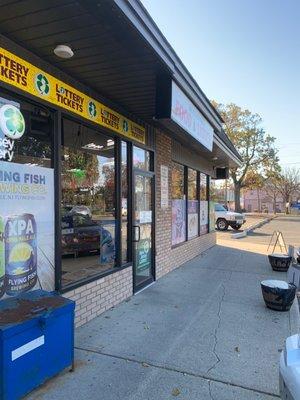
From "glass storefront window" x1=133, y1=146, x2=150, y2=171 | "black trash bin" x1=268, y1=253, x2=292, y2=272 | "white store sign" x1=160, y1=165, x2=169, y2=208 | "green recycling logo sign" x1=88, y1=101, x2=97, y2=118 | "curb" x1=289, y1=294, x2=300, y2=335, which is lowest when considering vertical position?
"curb" x1=289, y1=294, x2=300, y2=335

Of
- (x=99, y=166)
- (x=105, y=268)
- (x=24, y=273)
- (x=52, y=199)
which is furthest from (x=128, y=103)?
(x=24, y=273)

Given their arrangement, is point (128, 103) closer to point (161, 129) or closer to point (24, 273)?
point (161, 129)

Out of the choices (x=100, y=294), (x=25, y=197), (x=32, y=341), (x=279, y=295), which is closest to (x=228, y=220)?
(x=279, y=295)

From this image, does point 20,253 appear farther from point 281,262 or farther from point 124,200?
point 281,262

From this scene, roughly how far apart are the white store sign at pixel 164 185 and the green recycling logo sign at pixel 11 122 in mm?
4414

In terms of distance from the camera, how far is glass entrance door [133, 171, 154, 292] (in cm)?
698

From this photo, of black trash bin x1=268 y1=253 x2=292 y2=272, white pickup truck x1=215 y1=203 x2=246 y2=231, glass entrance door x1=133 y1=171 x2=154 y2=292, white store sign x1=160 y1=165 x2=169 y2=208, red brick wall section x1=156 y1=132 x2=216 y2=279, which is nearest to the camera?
glass entrance door x1=133 y1=171 x2=154 y2=292

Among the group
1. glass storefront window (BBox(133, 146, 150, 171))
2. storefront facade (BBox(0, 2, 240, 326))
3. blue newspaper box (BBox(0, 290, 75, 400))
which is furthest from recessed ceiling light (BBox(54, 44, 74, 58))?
glass storefront window (BBox(133, 146, 150, 171))

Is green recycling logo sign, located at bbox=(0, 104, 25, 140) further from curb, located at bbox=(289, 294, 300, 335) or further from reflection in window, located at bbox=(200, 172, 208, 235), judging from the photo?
reflection in window, located at bbox=(200, 172, 208, 235)

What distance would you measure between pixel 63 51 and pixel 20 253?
7.55ft

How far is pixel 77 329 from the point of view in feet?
16.2

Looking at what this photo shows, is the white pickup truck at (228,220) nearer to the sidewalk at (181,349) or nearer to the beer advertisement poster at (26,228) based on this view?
the sidewalk at (181,349)

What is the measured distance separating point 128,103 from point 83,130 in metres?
0.88

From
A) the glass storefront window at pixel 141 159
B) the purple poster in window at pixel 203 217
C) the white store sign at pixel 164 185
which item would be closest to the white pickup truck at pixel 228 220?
the purple poster in window at pixel 203 217
